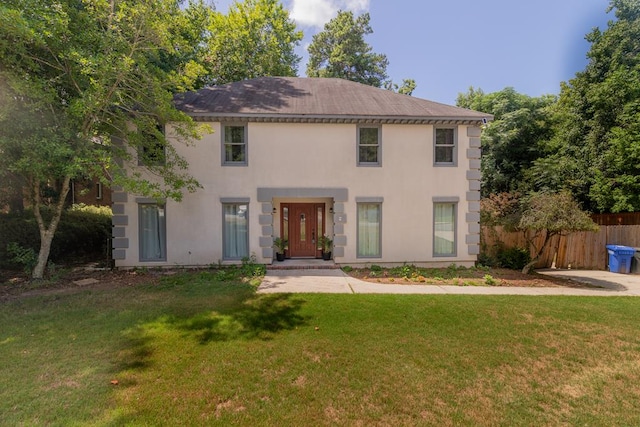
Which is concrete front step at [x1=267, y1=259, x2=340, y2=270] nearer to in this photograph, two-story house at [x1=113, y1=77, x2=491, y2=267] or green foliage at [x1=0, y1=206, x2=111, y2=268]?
two-story house at [x1=113, y1=77, x2=491, y2=267]

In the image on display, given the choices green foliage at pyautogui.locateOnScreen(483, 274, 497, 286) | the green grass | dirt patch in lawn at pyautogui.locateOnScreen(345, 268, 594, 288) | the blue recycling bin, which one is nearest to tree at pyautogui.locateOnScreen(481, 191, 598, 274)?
dirt patch in lawn at pyautogui.locateOnScreen(345, 268, 594, 288)

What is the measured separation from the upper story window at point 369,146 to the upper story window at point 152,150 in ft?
21.9

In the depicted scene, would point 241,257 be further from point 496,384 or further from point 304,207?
point 496,384

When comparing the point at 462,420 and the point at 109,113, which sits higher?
the point at 109,113

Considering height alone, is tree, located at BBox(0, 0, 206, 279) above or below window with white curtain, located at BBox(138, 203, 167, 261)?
above

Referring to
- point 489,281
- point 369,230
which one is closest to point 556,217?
→ point 489,281

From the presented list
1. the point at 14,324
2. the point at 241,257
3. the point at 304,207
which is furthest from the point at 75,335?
the point at 304,207

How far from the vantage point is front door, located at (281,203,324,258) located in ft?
39.3

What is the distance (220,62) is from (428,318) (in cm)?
2054

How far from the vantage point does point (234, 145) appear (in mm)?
10680

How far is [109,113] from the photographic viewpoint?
8711 millimetres

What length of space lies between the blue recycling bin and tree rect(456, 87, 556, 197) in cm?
728

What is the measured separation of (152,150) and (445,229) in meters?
10.8

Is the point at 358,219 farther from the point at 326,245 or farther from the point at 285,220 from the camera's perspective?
the point at 285,220
